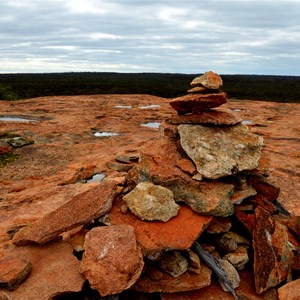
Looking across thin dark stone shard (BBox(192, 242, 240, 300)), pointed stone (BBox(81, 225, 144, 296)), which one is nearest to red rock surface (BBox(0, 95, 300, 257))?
pointed stone (BBox(81, 225, 144, 296))

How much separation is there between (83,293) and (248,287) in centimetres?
404

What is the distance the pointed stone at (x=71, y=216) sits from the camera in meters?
8.38

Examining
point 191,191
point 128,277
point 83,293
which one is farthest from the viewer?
point 191,191

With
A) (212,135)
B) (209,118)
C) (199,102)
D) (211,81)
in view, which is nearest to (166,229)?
(212,135)

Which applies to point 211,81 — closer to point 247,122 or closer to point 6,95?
point 247,122

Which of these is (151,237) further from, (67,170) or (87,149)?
(87,149)

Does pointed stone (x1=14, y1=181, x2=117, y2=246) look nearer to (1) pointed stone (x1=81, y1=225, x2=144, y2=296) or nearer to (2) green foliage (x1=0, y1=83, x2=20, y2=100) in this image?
(1) pointed stone (x1=81, y1=225, x2=144, y2=296)

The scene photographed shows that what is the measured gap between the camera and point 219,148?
9734 mm

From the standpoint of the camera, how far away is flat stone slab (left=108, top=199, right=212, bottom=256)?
7.82 meters

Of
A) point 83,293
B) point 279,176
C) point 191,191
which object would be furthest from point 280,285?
point 279,176

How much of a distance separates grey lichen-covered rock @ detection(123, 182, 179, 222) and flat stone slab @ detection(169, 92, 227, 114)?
2.83m

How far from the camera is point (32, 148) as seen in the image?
2142 centimetres

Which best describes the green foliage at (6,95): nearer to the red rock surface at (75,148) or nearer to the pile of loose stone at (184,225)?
the red rock surface at (75,148)

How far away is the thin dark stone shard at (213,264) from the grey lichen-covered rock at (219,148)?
196 cm
